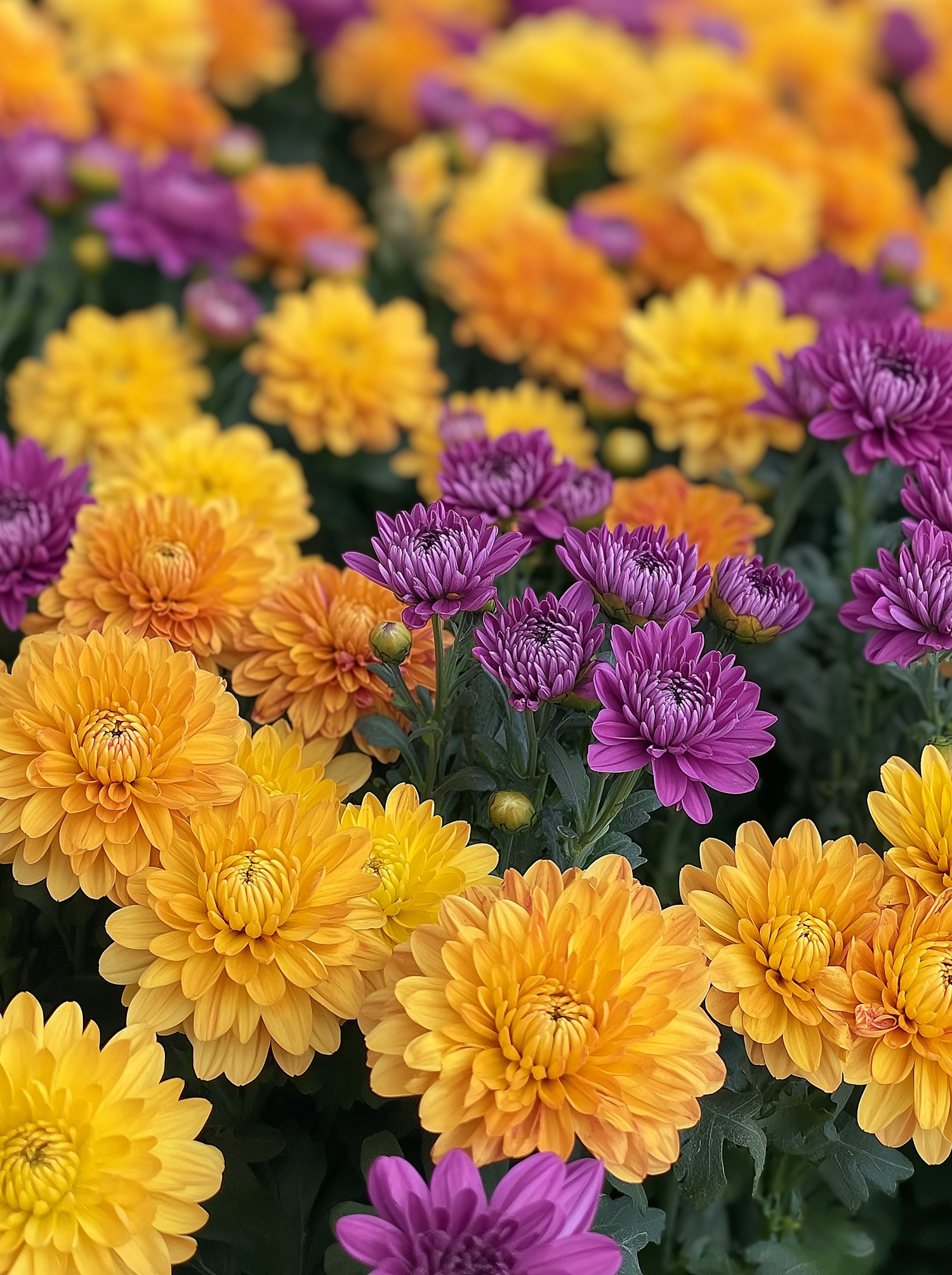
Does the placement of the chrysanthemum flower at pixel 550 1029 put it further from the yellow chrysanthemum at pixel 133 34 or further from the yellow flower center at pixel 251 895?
the yellow chrysanthemum at pixel 133 34

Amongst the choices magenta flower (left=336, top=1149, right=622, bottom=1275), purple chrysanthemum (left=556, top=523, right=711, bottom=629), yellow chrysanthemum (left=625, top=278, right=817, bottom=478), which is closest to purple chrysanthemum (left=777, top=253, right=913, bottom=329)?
yellow chrysanthemum (left=625, top=278, right=817, bottom=478)

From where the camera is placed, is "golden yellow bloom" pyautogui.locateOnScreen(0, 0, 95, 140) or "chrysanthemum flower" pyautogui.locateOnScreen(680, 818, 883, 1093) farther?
"golden yellow bloom" pyautogui.locateOnScreen(0, 0, 95, 140)

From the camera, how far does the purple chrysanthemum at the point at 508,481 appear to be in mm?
1417

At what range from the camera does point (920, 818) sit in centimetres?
118

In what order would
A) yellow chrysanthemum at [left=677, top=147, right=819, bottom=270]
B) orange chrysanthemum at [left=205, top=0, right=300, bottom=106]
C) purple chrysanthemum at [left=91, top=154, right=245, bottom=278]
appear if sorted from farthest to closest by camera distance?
orange chrysanthemum at [left=205, top=0, right=300, bottom=106] → yellow chrysanthemum at [left=677, top=147, right=819, bottom=270] → purple chrysanthemum at [left=91, top=154, right=245, bottom=278]

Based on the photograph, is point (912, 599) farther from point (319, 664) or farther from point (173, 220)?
point (173, 220)

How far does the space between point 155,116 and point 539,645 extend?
7.19 ft

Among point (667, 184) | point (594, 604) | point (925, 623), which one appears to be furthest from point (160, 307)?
point (925, 623)

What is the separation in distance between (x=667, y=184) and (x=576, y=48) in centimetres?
63

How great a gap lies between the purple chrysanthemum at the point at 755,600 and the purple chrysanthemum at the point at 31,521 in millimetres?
786

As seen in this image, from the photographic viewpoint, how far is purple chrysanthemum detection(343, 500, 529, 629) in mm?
1127

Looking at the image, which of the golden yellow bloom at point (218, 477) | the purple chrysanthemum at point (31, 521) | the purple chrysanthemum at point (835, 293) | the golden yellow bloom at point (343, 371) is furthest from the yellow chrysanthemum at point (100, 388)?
the purple chrysanthemum at point (835, 293)

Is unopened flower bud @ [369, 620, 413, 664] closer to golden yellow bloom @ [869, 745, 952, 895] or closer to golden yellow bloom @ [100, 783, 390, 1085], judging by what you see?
golden yellow bloom @ [100, 783, 390, 1085]

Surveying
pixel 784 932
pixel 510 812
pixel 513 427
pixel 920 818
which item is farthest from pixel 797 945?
pixel 513 427
